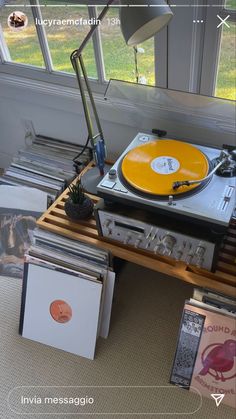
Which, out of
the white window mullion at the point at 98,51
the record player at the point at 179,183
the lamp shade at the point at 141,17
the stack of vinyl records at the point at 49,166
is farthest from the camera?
the stack of vinyl records at the point at 49,166

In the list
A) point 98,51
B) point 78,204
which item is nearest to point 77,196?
point 78,204

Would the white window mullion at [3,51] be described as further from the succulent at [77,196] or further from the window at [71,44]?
the succulent at [77,196]

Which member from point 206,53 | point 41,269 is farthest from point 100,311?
point 206,53

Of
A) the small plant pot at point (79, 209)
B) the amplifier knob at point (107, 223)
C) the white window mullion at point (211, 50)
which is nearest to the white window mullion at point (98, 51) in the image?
the white window mullion at point (211, 50)

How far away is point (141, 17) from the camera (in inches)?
35.8

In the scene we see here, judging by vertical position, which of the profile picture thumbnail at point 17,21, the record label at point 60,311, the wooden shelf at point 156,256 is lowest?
the record label at point 60,311

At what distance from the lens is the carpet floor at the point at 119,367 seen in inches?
49.3

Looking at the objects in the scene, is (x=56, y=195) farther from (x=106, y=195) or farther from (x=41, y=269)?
(x=106, y=195)

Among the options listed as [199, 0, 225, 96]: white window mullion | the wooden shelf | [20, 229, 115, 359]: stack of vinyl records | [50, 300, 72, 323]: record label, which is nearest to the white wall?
[199, 0, 225, 96]: white window mullion

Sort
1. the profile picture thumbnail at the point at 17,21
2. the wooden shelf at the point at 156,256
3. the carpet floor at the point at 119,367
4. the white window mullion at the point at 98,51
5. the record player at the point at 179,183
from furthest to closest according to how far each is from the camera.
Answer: the profile picture thumbnail at the point at 17,21, the white window mullion at the point at 98,51, the carpet floor at the point at 119,367, the wooden shelf at the point at 156,256, the record player at the point at 179,183

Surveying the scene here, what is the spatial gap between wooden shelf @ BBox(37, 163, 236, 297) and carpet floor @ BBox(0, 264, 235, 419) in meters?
0.34

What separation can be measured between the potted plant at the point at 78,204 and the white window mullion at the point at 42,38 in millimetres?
569

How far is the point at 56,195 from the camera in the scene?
1.58 m

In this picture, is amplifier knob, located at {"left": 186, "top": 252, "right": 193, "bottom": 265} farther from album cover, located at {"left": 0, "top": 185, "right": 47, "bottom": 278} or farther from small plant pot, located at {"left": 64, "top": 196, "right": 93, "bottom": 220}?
album cover, located at {"left": 0, "top": 185, "right": 47, "bottom": 278}
